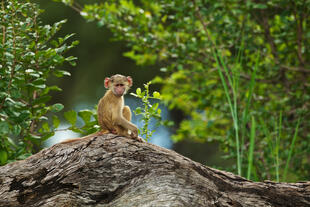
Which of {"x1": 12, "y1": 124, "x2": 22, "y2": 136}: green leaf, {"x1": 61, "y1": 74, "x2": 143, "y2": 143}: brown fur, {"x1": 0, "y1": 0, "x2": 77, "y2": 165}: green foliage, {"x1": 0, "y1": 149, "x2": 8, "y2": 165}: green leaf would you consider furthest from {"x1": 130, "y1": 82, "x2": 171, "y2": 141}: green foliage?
{"x1": 0, "y1": 149, "x2": 8, "y2": 165}: green leaf

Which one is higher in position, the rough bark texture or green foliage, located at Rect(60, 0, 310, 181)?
green foliage, located at Rect(60, 0, 310, 181)

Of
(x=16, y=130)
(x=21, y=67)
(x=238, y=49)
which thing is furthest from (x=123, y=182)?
(x=238, y=49)

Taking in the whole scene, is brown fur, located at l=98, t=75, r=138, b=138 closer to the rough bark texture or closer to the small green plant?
the small green plant

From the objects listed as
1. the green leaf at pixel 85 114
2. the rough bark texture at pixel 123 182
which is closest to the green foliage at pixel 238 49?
the green leaf at pixel 85 114

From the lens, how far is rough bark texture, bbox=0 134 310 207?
2514 mm

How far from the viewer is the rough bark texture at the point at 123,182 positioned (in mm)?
2514

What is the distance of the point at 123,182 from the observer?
2.58 metres

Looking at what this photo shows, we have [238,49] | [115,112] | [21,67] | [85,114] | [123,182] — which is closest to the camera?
[123,182]

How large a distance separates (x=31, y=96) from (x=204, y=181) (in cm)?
201

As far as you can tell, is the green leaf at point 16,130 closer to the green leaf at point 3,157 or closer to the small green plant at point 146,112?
the green leaf at point 3,157

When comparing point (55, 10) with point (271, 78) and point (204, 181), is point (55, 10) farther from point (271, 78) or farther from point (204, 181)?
point (204, 181)

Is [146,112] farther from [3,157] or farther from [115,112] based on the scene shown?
[3,157]

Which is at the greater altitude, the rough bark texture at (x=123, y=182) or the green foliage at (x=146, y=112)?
the green foliage at (x=146, y=112)

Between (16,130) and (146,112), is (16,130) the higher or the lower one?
the lower one
